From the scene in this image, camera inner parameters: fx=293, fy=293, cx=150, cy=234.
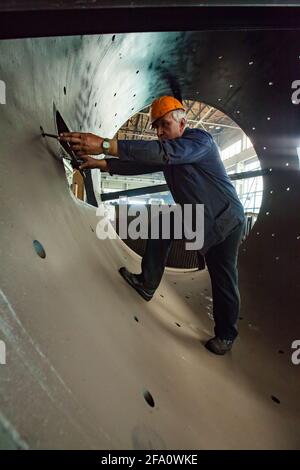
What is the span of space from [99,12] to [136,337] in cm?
87

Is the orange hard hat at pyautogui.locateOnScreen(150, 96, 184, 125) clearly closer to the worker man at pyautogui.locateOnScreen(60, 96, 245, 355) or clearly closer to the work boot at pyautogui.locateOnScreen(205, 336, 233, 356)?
the worker man at pyautogui.locateOnScreen(60, 96, 245, 355)

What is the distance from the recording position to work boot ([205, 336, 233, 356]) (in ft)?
4.57

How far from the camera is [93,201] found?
2447mm

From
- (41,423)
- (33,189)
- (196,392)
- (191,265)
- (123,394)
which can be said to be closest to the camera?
(41,423)

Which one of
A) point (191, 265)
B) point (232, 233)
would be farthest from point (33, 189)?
point (191, 265)

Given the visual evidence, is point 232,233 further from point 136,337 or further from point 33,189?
point 33,189

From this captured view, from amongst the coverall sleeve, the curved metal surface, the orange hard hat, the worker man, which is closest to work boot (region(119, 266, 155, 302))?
the curved metal surface

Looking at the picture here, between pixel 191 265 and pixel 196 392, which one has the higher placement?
pixel 196 392

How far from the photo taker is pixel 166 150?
1.04 m

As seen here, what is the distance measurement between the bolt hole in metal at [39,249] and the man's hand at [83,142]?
0.38 metres

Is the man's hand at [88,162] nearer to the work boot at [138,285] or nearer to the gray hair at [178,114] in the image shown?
the gray hair at [178,114]

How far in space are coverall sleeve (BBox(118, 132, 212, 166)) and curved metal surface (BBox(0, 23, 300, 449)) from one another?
26cm

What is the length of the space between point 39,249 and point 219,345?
1057 millimetres

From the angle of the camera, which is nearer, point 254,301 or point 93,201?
point 254,301
